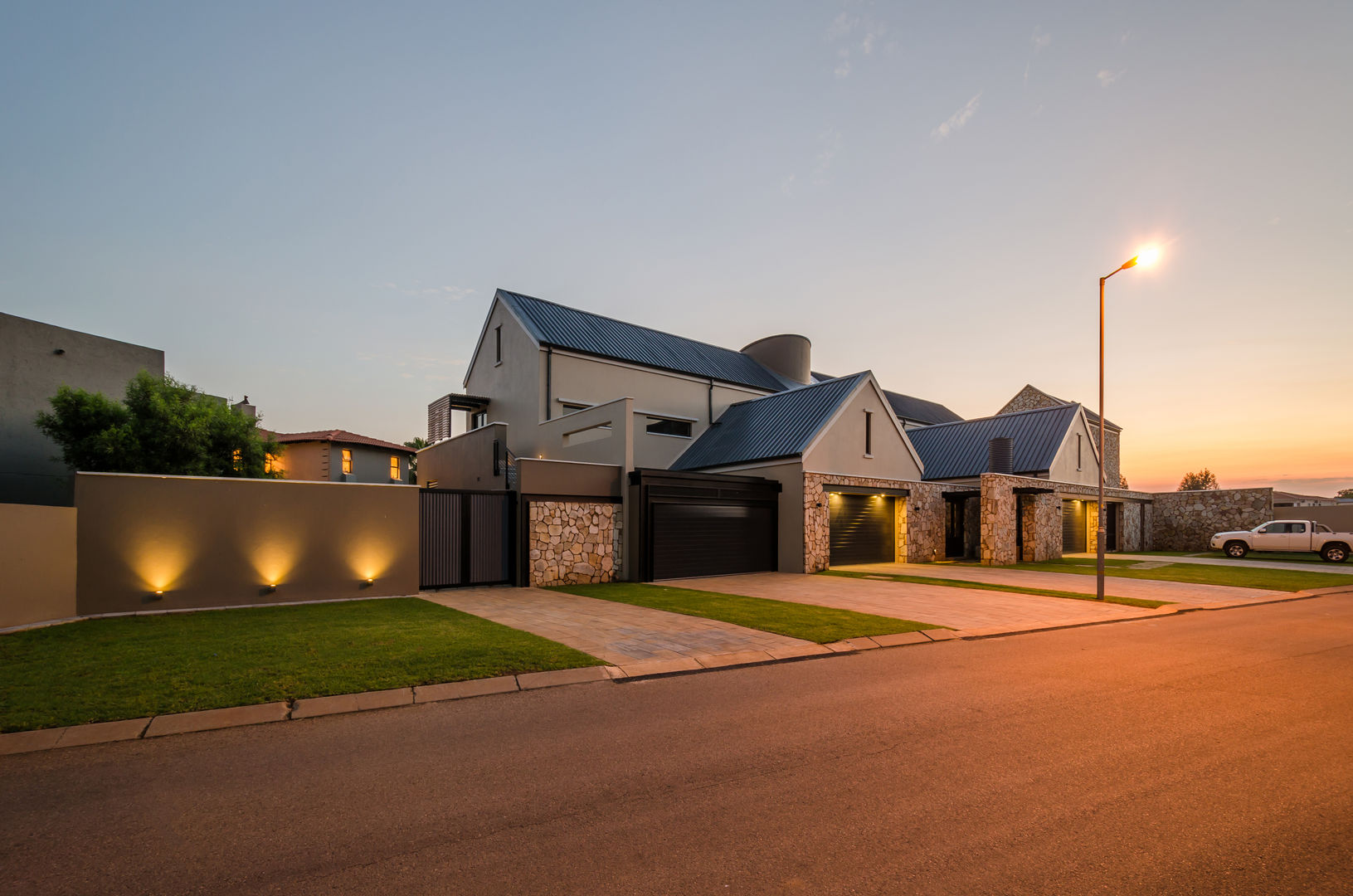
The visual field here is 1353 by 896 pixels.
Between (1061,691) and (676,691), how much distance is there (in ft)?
14.5

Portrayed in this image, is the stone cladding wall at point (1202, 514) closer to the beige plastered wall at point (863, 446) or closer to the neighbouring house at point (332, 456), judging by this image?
the beige plastered wall at point (863, 446)

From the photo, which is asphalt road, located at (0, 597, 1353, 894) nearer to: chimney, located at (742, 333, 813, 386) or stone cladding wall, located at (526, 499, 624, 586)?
stone cladding wall, located at (526, 499, 624, 586)

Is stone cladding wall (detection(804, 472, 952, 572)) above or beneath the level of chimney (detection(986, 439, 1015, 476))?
beneath

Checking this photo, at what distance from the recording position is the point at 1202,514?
35500 mm

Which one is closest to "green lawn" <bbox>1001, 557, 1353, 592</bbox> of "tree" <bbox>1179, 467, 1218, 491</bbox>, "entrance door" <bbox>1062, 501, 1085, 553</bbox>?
"entrance door" <bbox>1062, 501, 1085, 553</bbox>

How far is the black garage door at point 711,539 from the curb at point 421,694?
974 cm

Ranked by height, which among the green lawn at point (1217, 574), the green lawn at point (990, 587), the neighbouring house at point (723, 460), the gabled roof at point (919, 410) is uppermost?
the gabled roof at point (919, 410)

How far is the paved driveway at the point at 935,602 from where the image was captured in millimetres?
11898

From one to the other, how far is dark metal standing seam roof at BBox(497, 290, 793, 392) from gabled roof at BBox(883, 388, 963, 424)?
12821 mm

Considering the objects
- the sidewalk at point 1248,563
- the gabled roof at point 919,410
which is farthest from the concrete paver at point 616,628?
the gabled roof at point 919,410

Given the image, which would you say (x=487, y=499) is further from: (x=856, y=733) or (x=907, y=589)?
(x=856, y=733)

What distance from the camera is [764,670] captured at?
317 inches

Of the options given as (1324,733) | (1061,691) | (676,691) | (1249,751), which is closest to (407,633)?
(676,691)

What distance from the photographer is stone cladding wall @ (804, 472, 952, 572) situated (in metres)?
21.3
